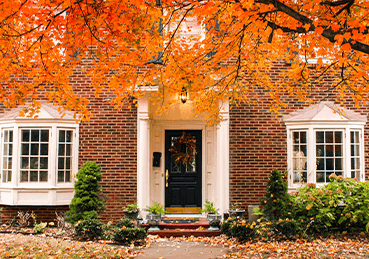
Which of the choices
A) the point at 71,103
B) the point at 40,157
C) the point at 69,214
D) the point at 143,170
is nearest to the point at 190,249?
the point at 143,170

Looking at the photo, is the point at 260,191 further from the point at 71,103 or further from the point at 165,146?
the point at 71,103

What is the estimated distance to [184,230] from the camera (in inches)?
301

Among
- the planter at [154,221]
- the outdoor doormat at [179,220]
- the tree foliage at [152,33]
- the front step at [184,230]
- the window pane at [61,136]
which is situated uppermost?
the tree foliage at [152,33]

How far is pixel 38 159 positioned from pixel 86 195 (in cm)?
169

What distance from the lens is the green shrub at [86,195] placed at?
24.3ft

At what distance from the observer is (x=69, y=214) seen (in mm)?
7602

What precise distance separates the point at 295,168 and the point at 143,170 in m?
3.95

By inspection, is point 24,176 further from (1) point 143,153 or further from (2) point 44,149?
(1) point 143,153

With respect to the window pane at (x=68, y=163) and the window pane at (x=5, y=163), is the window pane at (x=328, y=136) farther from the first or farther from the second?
the window pane at (x=5, y=163)

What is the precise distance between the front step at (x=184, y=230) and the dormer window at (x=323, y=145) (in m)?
2.50

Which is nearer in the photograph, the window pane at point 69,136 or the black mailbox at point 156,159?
the window pane at point 69,136

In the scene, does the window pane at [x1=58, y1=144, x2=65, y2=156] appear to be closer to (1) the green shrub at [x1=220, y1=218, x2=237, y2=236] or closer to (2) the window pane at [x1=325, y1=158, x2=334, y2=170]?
(1) the green shrub at [x1=220, y1=218, x2=237, y2=236]

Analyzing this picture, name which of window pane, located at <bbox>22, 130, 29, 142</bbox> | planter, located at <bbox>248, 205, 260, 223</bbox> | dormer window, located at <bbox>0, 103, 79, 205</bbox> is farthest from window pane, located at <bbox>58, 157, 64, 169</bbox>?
planter, located at <bbox>248, 205, 260, 223</bbox>

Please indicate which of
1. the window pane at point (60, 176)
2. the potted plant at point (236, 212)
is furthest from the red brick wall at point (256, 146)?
the window pane at point (60, 176)
